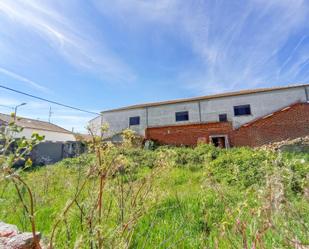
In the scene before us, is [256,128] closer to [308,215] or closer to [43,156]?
[308,215]

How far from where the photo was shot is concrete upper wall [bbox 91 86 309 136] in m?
16.9

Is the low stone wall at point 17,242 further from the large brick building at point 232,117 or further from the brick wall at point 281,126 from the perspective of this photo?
the brick wall at point 281,126

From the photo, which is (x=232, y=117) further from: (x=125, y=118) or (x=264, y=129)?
(x=125, y=118)

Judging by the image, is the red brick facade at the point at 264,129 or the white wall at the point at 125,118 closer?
the red brick facade at the point at 264,129

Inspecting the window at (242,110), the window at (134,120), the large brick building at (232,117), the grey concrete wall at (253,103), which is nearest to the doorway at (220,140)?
the large brick building at (232,117)

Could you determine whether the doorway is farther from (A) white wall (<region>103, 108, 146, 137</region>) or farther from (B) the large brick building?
(A) white wall (<region>103, 108, 146, 137</region>)

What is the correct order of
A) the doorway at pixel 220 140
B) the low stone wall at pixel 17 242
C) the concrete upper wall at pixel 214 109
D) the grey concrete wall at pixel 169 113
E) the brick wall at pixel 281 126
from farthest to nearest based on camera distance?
the grey concrete wall at pixel 169 113
the concrete upper wall at pixel 214 109
the doorway at pixel 220 140
the brick wall at pixel 281 126
the low stone wall at pixel 17 242

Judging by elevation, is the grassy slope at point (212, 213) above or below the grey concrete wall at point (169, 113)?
below

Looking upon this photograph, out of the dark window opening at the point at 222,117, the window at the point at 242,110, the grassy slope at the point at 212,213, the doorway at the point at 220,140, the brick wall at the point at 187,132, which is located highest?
the window at the point at 242,110

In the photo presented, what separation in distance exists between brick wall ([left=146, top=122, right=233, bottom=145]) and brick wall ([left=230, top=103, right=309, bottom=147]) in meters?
1.93

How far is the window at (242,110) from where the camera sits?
1805 cm

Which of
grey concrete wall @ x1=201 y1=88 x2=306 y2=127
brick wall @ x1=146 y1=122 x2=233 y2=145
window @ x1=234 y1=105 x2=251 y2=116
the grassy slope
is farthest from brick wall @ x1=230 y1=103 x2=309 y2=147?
the grassy slope

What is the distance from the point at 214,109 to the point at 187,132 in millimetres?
3939

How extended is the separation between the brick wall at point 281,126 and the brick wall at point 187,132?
76.1 inches
